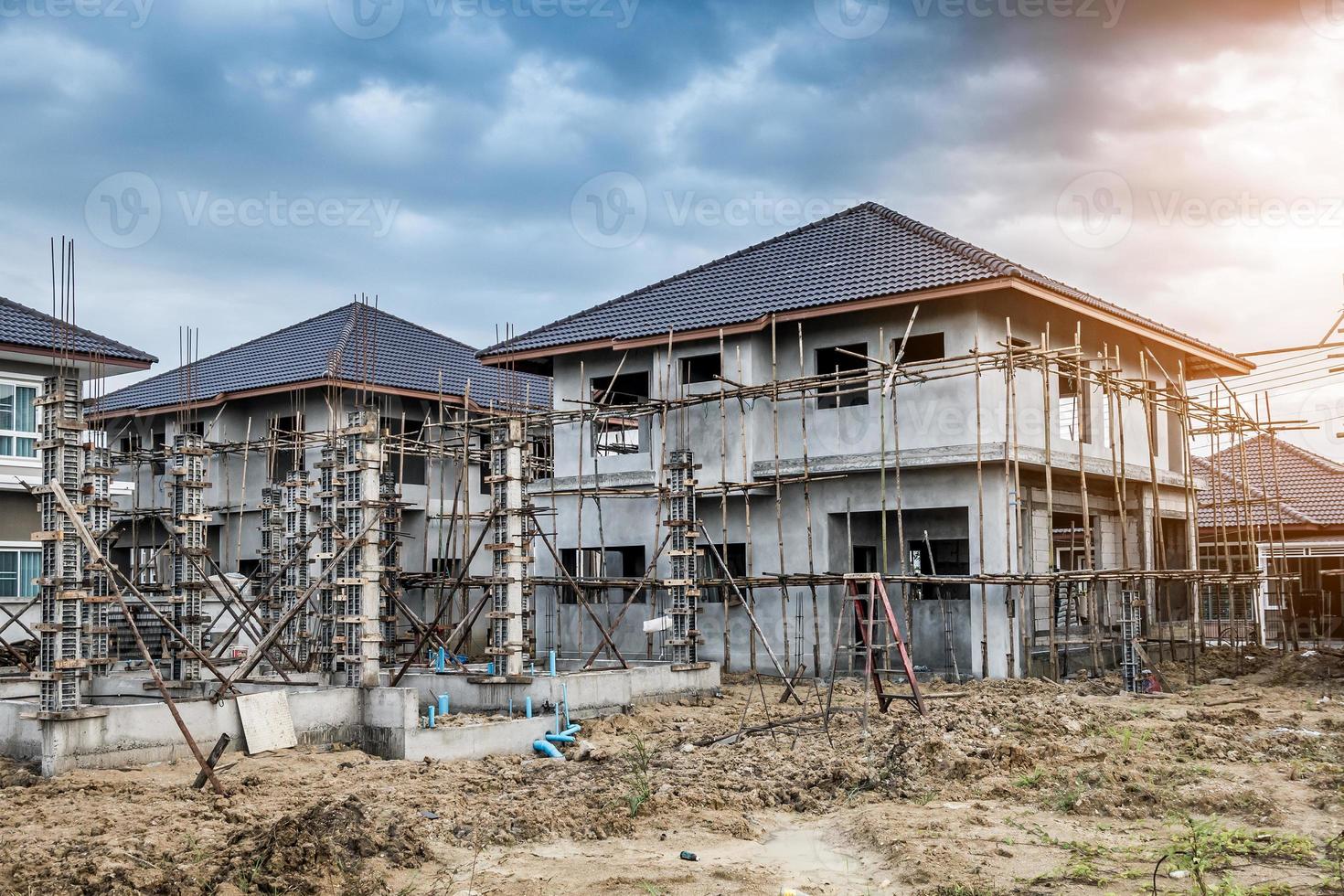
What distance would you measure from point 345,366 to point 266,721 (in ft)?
49.6

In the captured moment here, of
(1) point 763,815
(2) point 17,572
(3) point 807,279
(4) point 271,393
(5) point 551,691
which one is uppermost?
(3) point 807,279

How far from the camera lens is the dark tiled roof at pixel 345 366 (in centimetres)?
2733

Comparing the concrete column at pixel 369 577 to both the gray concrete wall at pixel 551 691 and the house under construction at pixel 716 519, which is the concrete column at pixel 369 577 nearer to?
the house under construction at pixel 716 519

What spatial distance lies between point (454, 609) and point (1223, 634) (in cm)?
1663

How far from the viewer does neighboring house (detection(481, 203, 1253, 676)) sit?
1872 cm

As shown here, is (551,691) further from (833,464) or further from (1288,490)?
(1288,490)

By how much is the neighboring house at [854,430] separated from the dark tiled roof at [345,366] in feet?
15.8

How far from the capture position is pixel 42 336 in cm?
2306

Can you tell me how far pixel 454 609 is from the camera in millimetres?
26594

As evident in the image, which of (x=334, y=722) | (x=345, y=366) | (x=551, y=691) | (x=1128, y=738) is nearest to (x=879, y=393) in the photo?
(x=551, y=691)

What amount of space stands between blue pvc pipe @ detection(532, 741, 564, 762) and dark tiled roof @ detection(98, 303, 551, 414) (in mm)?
13922

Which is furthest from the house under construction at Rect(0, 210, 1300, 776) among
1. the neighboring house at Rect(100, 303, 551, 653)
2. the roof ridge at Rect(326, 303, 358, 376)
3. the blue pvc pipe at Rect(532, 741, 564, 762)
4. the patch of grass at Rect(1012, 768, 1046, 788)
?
the patch of grass at Rect(1012, 768, 1046, 788)

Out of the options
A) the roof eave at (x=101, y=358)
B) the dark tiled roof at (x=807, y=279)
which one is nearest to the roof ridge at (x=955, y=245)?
the dark tiled roof at (x=807, y=279)

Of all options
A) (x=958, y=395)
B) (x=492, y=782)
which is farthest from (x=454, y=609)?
(x=492, y=782)
